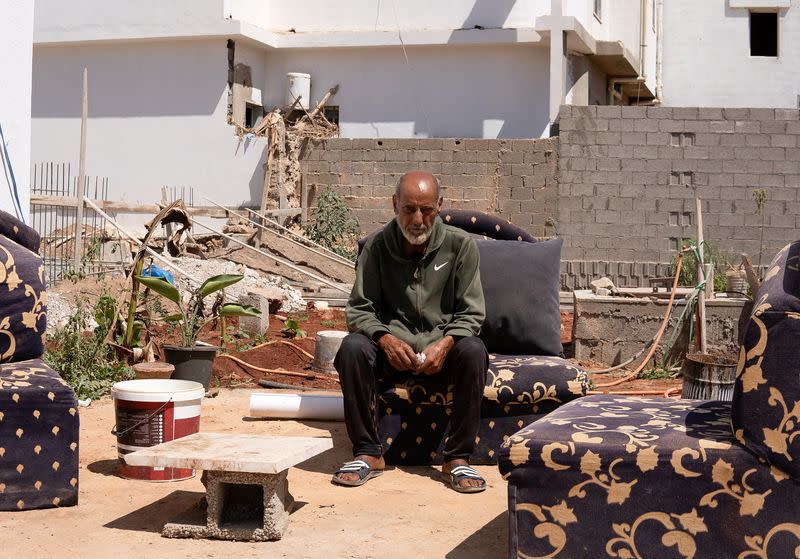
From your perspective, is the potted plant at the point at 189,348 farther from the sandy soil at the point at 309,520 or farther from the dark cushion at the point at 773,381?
the dark cushion at the point at 773,381

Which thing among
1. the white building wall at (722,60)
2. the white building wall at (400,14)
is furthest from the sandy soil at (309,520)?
the white building wall at (722,60)

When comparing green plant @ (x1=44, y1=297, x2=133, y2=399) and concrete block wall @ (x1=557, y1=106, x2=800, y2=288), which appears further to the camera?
concrete block wall @ (x1=557, y1=106, x2=800, y2=288)

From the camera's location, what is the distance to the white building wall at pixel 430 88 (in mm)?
Answer: 17656

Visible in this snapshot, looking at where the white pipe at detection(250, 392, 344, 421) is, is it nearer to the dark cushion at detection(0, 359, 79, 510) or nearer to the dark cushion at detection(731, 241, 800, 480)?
the dark cushion at detection(0, 359, 79, 510)

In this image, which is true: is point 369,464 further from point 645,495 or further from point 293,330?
point 293,330

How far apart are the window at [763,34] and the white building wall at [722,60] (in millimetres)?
414

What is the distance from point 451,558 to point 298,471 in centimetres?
155

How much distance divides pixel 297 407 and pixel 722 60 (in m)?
19.6

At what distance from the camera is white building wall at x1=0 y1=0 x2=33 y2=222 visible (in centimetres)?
745

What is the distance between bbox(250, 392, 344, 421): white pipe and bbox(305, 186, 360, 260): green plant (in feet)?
32.4

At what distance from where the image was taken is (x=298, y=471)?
17.3 feet

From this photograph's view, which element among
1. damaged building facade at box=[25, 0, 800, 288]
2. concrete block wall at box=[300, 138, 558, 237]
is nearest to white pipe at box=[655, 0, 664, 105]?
damaged building facade at box=[25, 0, 800, 288]

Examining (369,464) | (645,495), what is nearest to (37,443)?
(369,464)

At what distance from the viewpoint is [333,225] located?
53.3 feet
